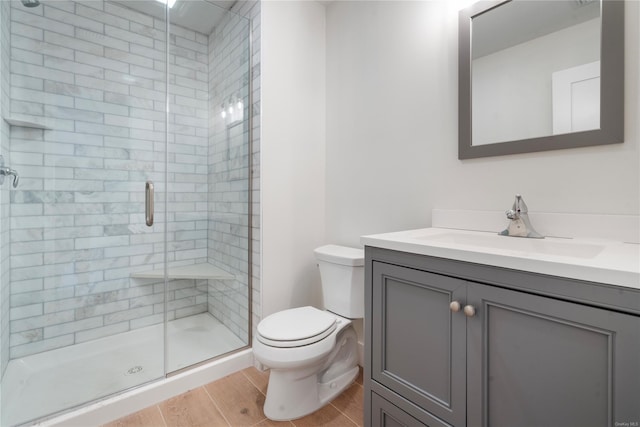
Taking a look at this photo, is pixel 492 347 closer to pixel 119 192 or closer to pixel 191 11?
pixel 119 192

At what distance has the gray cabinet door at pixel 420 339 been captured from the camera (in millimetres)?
884

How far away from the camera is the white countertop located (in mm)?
645

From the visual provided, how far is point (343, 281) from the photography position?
1690 mm

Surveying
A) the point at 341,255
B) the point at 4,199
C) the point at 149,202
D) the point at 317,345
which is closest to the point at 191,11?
the point at 149,202

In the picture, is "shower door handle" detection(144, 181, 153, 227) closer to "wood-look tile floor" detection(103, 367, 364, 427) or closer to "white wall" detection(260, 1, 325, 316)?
"white wall" detection(260, 1, 325, 316)

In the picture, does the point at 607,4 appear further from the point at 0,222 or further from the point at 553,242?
the point at 0,222

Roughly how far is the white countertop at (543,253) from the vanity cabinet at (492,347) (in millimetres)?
24

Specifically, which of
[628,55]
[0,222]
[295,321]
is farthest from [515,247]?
[0,222]

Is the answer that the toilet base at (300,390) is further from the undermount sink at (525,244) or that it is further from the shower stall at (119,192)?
the undermount sink at (525,244)

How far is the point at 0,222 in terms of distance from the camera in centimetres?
157

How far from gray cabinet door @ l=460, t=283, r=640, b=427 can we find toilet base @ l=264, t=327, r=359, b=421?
2.84 ft

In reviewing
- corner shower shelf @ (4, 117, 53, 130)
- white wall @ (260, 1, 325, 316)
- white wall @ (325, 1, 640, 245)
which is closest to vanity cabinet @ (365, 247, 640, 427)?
white wall @ (325, 1, 640, 245)

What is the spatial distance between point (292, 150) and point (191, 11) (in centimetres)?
121

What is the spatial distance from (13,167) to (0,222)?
0.34m
